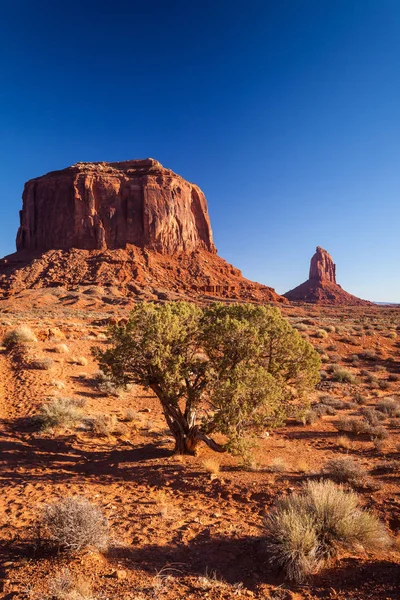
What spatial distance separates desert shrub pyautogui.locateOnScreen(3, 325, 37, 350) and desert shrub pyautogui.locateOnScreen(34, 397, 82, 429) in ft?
34.1

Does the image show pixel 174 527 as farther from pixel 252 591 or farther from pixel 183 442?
pixel 183 442

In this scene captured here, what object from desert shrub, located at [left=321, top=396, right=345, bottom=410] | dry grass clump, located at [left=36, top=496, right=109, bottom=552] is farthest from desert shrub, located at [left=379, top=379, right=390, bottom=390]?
dry grass clump, located at [left=36, top=496, right=109, bottom=552]

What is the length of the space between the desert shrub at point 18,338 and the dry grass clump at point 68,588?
18740mm

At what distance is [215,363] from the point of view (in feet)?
28.7

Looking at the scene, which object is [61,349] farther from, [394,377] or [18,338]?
[394,377]

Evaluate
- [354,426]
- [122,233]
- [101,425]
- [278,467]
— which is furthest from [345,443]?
[122,233]

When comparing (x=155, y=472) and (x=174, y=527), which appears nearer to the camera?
(x=174, y=527)

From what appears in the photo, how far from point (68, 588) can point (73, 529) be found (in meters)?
0.81

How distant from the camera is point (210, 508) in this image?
6.39 metres

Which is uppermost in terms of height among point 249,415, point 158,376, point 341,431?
point 158,376

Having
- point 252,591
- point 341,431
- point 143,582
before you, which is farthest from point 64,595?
point 341,431

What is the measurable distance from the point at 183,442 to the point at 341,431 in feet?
20.0

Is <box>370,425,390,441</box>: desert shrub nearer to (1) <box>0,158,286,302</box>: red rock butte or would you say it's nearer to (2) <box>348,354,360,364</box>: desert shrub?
(2) <box>348,354,360,364</box>: desert shrub

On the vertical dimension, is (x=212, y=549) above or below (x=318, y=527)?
Answer: below
